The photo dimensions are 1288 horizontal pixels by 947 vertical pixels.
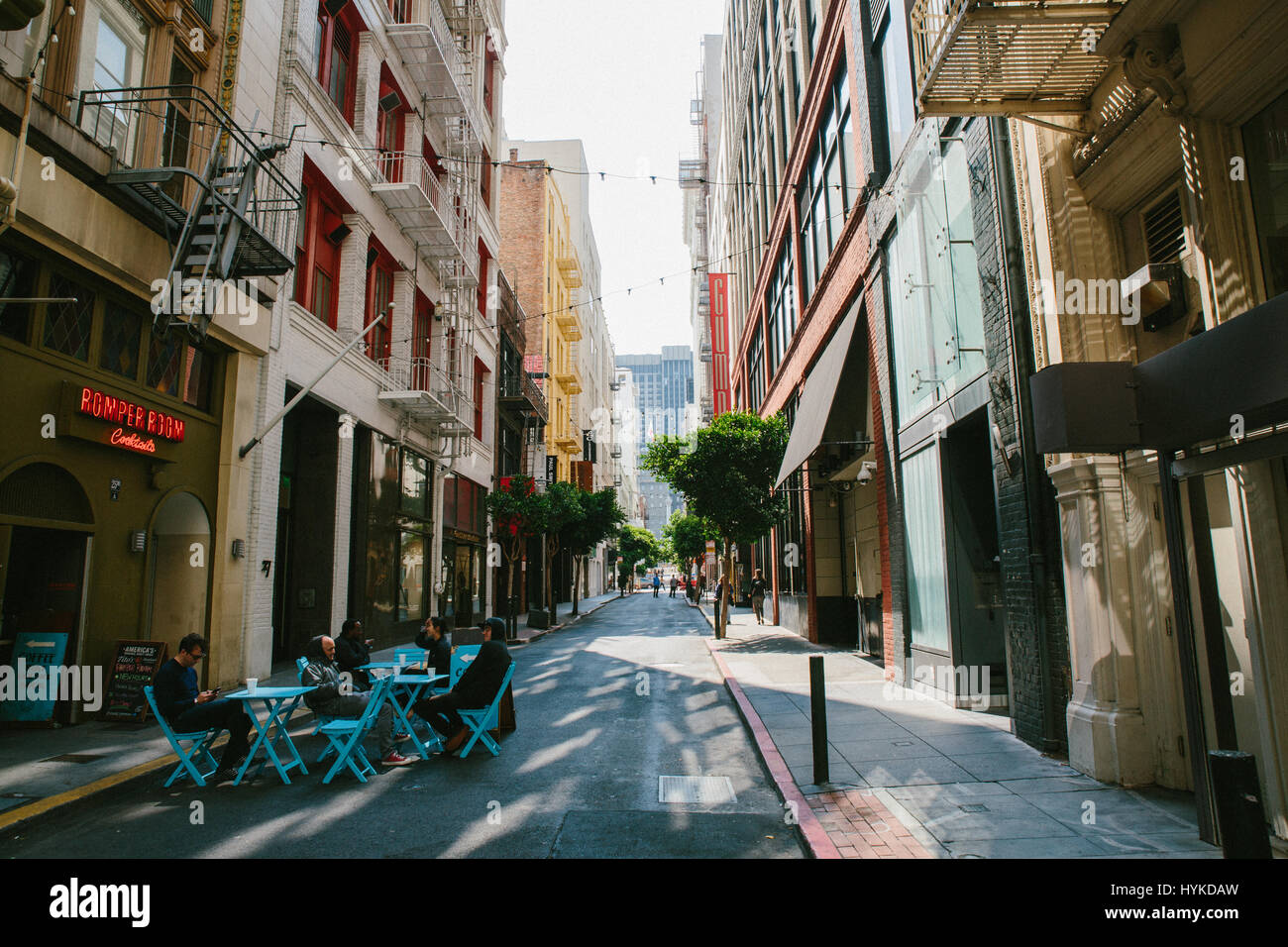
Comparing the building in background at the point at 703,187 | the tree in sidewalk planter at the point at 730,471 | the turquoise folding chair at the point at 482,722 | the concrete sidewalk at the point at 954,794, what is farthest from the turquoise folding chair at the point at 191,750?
the building in background at the point at 703,187

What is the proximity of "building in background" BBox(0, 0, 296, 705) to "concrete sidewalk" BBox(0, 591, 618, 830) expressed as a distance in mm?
779

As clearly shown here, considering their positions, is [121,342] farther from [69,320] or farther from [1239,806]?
[1239,806]

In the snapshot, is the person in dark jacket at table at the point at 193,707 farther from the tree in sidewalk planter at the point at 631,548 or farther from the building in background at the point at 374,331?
the tree in sidewalk planter at the point at 631,548

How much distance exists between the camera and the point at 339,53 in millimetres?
17250

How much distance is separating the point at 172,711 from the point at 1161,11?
969 cm

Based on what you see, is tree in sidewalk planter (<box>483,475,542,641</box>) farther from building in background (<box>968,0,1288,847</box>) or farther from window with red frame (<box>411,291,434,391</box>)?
building in background (<box>968,0,1288,847</box>)

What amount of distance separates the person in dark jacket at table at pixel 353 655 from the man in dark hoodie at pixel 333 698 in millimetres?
1257

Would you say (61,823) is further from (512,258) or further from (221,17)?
(512,258)

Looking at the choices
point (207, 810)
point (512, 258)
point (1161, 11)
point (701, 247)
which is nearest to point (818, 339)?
point (1161, 11)

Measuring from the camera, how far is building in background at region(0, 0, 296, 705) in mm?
8547

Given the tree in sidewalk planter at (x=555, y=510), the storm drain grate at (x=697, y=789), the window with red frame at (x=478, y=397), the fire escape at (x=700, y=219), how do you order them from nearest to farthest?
the storm drain grate at (x=697, y=789) → the tree in sidewalk planter at (x=555, y=510) → the window with red frame at (x=478, y=397) → the fire escape at (x=700, y=219)

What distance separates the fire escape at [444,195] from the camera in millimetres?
19172

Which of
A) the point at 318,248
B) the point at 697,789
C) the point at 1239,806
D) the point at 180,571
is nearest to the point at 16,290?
the point at 180,571
